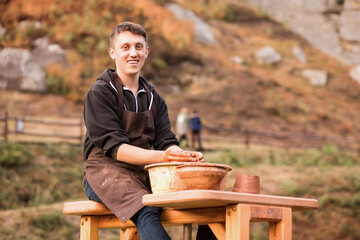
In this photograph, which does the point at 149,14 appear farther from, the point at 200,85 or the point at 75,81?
the point at 75,81

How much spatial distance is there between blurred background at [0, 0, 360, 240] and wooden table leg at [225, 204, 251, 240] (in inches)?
256

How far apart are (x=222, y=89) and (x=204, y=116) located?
257 centimetres

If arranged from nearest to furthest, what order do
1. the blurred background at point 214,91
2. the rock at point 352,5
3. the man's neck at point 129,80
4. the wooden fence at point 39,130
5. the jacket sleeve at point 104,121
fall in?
the jacket sleeve at point 104,121 → the man's neck at point 129,80 → the blurred background at point 214,91 → the wooden fence at point 39,130 → the rock at point 352,5

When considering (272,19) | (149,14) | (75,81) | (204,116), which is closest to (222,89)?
(204,116)

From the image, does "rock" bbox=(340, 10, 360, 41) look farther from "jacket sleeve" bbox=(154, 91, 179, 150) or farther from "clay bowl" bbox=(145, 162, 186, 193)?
"clay bowl" bbox=(145, 162, 186, 193)

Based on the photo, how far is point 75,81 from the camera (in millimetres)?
21219

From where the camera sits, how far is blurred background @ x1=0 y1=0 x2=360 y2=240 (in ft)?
40.8

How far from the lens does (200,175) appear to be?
10.4ft

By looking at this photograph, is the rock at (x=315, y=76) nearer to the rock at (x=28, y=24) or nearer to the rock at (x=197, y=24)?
the rock at (x=197, y=24)

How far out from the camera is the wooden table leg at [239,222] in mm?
3186

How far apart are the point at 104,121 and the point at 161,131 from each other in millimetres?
552

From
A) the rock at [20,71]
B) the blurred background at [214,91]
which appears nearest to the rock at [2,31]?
the blurred background at [214,91]

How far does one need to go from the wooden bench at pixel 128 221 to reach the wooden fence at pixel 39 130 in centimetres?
1181

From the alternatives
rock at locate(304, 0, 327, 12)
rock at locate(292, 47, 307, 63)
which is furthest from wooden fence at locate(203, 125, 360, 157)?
rock at locate(304, 0, 327, 12)
